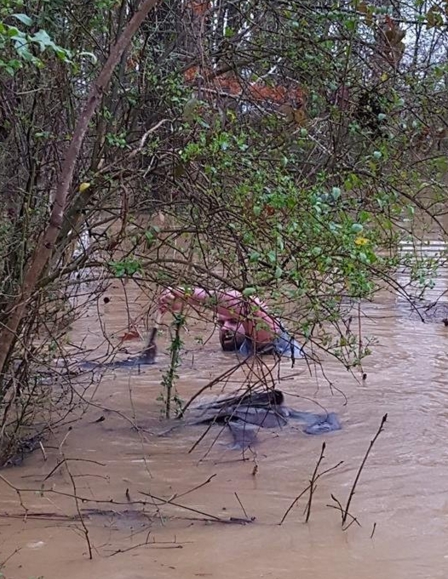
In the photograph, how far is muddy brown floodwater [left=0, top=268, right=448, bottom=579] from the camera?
168 inches

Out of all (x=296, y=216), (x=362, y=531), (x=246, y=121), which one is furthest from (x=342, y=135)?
(x=362, y=531)

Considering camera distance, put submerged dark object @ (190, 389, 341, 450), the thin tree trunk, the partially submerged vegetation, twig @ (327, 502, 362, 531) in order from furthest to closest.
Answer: submerged dark object @ (190, 389, 341, 450)
twig @ (327, 502, 362, 531)
the partially submerged vegetation
the thin tree trunk

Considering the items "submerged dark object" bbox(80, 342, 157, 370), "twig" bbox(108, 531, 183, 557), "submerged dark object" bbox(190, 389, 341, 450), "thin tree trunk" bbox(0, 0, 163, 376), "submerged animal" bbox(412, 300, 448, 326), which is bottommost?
"twig" bbox(108, 531, 183, 557)

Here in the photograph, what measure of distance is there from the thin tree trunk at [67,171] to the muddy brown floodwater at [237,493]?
1.17 meters

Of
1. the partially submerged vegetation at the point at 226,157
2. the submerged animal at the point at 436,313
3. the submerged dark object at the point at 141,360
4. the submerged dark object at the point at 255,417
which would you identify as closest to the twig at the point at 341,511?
the partially submerged vegetation at the point at 226,157

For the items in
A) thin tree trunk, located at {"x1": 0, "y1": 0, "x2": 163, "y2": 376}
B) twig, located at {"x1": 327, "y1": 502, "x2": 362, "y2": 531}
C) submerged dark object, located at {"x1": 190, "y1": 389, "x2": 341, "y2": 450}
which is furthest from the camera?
submerged dark object, located at {"x1": 190, "y1": 389, "x2": 341, "y2": 450}

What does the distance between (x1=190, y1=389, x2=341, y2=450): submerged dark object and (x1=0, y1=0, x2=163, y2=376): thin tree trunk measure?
2.26 meters

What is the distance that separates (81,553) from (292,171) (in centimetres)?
229

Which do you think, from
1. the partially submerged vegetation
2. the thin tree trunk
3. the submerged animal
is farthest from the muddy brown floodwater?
the submerged animal

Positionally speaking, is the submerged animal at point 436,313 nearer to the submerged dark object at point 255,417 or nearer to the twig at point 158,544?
the submerged dark object at point 255,417

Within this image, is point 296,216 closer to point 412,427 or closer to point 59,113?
point 59,113

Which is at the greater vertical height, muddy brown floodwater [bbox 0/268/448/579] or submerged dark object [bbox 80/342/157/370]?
submerged dark object [bbox 80/342/157/370]

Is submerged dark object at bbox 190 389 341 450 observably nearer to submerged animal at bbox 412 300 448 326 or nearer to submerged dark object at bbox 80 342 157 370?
submerged dark object at bbox 80 342 157 370

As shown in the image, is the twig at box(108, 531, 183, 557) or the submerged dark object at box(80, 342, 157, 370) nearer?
the twig at box(108, 531, 183, 557)
